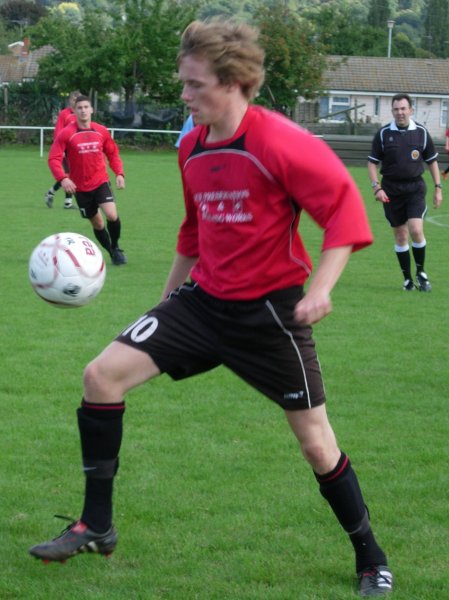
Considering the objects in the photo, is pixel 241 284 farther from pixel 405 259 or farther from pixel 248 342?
pixel 405 259

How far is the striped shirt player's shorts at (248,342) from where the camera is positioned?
4137mm

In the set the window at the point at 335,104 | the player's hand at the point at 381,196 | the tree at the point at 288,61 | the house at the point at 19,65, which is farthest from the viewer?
the house at the point at 19,65

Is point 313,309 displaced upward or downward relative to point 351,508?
upward

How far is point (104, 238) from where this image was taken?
13836 millimetres

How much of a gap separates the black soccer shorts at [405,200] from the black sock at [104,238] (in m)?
3.71

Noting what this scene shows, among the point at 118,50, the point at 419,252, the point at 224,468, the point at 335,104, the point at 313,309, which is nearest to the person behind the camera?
the point at 313,309

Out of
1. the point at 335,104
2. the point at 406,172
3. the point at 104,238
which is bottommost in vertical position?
the point at 335,104

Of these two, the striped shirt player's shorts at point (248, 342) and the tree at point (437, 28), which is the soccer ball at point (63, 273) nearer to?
the striped shirt player's shorts at point (248, 342)

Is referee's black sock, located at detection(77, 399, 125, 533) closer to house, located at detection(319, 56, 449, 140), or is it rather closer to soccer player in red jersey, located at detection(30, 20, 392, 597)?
soccer player in red jersey, located at detection(30, 20, 392, 597)

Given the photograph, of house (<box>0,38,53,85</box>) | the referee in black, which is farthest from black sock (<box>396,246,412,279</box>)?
house (<box>0,38,53,85</box>)

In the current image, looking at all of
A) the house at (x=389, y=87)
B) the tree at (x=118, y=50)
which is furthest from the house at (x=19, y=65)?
the tree at (x=118, y=50)

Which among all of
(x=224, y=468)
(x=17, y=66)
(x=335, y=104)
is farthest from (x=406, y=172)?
(x=17, y=66)

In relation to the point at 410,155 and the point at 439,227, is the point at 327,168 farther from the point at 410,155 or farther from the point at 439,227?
the point at 439,227

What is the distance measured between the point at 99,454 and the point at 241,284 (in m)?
0.86
